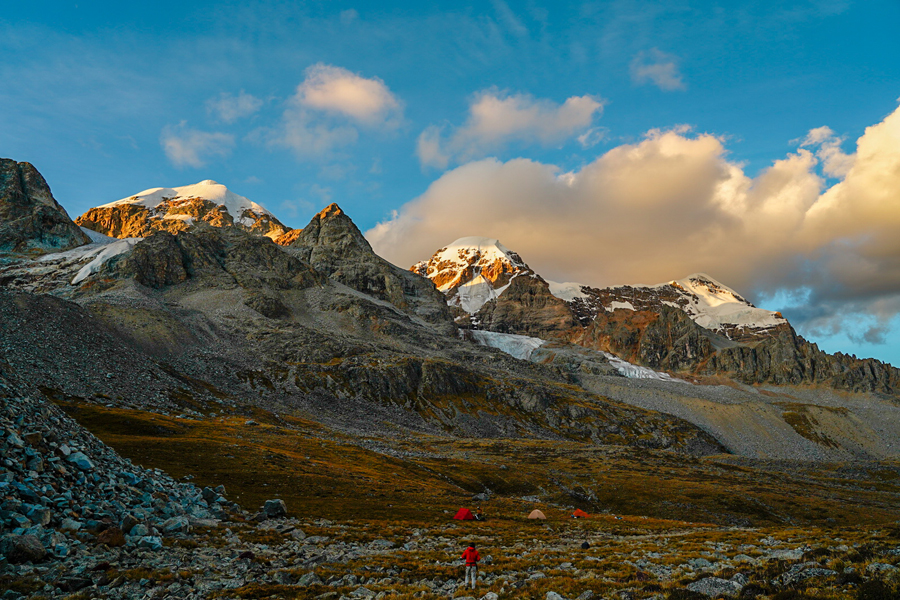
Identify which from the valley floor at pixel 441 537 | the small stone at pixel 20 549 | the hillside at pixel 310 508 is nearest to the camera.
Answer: the small stone at pixel 20 549

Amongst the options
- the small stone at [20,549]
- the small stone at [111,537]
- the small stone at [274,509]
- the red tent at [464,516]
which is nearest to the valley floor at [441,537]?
the small stone at [111,537]

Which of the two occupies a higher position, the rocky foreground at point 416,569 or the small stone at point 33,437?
the small stone at point 33,437

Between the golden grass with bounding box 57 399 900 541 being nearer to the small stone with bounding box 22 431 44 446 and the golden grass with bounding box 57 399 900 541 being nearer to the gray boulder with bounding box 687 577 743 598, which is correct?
the small stone with bounding box 22 431 44 446

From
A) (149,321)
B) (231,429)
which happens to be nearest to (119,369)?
(231,429)

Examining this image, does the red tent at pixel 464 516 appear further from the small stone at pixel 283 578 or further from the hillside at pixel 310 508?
the small stone at pixel 283 578

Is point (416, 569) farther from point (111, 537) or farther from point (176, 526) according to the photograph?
point (111, 537)

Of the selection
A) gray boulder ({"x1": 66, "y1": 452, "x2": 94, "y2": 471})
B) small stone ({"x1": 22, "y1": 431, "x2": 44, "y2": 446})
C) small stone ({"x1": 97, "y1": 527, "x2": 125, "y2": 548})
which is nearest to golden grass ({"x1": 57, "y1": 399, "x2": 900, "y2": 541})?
gray boulder ({"x1": 66, "y1": 452, "x2": 94, "y2": 471})

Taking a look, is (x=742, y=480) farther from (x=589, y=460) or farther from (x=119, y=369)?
(x=119, y=369)

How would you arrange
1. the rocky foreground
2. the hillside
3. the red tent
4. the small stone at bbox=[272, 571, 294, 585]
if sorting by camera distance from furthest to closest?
the red tent < the small stone at bbox=[272, 571, 294, 585] < the hillside < the rocky foreground

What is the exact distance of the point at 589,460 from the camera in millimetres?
138500

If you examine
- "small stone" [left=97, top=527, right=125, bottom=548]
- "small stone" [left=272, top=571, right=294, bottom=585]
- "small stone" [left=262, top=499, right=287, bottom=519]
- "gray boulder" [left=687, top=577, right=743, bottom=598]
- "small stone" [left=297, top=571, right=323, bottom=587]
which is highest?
"gray boulder" [left=687, top=577, right=743, bottom=598]

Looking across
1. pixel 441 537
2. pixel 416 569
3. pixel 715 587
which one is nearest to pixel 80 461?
pixel 416 569

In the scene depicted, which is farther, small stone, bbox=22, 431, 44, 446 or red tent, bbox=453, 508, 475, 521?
red tent, bbox=453, 508, 475, 521

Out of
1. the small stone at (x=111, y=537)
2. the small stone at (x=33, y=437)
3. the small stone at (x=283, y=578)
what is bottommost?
the small stone at (x=283, y=578)
